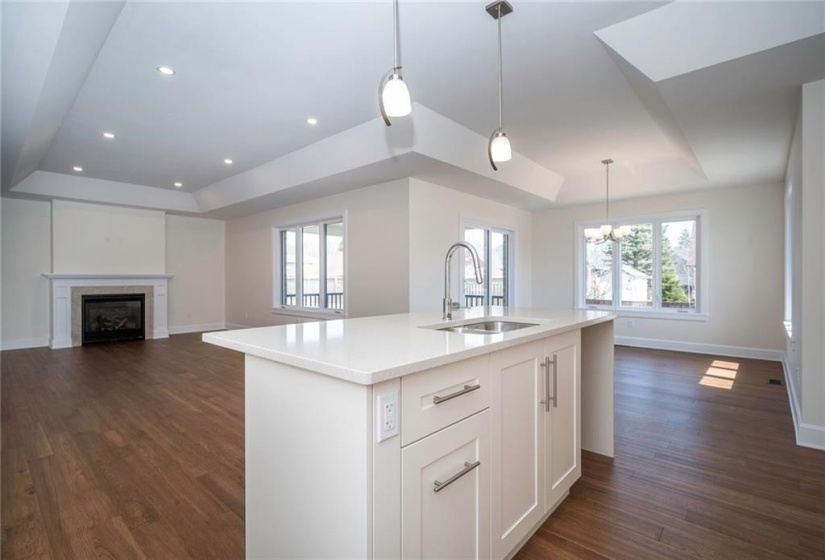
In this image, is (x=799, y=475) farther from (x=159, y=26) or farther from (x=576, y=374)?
(x=159, y=26)

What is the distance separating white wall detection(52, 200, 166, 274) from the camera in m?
6.48

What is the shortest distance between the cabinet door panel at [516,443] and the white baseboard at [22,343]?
8.29 metres

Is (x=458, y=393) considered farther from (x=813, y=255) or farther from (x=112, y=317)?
(x=112, y=317)

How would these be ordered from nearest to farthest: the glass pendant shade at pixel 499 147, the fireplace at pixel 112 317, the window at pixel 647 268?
1. the glass pendant shade at pixel 499 147
2. the window at pixel 647 268
3. the fireplace at pixel 112 317

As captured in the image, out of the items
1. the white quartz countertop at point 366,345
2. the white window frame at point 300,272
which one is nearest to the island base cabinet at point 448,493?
the white quartz countertop at point 366,345

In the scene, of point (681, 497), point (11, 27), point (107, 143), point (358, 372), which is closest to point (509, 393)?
point (358, 372)

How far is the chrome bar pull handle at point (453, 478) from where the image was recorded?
1.20m

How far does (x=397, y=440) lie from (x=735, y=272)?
6.60 metres

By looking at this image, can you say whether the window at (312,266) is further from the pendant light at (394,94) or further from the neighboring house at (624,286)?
the neighboring house at (624,286)

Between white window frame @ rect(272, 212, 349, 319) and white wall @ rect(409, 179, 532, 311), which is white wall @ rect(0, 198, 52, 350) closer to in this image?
white window frame @ rect(272, 212, 349, 319)

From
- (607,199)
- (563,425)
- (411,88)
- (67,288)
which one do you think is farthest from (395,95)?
(67,288)

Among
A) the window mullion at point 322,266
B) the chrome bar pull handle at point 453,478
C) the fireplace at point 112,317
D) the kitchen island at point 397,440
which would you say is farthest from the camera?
the fireplace at point 112,317

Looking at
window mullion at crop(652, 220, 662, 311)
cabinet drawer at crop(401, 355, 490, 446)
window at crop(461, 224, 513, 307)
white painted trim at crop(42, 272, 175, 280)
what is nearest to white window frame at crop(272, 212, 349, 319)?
window at crop(461, 224, 513, 307)

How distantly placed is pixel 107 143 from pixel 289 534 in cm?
541
